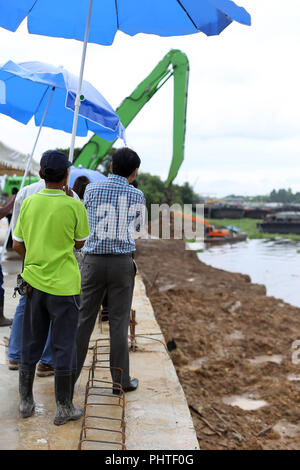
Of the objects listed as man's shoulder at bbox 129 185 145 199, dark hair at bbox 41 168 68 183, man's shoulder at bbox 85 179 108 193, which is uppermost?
dark hair at bbox 41 168 68 183

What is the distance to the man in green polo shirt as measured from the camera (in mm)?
2949

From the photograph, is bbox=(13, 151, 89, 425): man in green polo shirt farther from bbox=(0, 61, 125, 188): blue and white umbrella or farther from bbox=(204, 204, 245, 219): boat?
bbox=(204, 204, 245, 219): boat

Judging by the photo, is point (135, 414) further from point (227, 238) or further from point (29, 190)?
point (227, 238)

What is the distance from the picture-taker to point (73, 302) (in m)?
3.02

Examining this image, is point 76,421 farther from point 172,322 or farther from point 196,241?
point 196,241

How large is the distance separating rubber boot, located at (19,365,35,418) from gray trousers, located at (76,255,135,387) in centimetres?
44

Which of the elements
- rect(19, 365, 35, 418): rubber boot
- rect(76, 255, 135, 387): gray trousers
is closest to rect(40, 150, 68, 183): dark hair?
rect(76, 255, 135, 387): gray trousers

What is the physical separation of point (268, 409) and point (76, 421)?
3561 mm

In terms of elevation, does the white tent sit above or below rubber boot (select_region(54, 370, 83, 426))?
above

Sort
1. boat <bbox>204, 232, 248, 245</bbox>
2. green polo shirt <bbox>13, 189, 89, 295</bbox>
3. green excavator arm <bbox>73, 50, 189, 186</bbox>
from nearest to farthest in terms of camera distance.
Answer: green polo shirt <bbox>13, 189, 89, 295</bbox> < green excavator arm <bbox>73, 50, 189, 186</bbox> < boat <bbox>204, 232, 248, 245</bbox>

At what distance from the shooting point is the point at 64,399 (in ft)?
10.2

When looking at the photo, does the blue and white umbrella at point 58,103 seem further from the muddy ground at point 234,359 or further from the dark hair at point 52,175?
the muddy ground at point 234,359

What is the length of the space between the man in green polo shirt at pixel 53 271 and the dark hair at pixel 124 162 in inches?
20.2

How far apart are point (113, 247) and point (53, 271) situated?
1.91 ft
